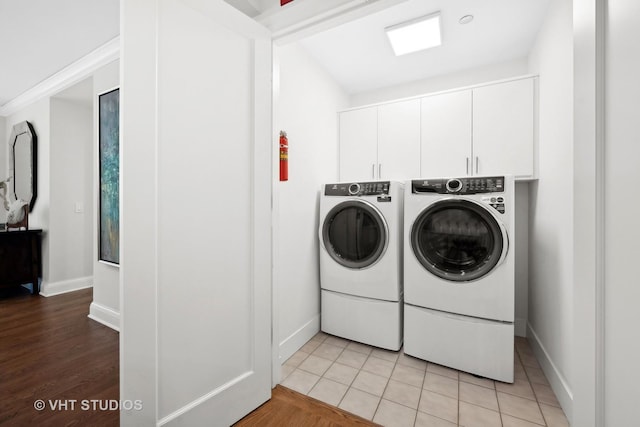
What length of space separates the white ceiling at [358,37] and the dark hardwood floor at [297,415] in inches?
85.8

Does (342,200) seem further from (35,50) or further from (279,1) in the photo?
(35,50)

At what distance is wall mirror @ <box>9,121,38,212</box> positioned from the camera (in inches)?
132

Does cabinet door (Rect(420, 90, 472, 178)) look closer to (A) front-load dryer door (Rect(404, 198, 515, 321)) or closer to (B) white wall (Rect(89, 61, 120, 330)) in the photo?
(A) front-load dryer door (Rect(404, 198, 515, 321))

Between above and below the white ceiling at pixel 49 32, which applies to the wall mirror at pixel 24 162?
below

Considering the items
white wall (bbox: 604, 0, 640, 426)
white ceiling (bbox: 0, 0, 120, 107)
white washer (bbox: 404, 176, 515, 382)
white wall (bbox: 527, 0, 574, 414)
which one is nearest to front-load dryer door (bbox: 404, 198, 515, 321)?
white washer (bbox: 404, 176, 515, 382)

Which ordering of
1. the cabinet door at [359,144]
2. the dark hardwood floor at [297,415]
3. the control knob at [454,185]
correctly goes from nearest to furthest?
the dark hardwood floor at [297,415] → the control knob at [454,185] → the cabinet door at [359,144]

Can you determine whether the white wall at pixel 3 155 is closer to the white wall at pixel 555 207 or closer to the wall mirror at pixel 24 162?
the wall mirror at pixel 24 162

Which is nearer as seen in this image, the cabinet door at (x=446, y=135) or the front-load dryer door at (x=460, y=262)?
the front-load dryer door at (x=460, y=262)

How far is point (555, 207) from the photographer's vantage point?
5.54ft

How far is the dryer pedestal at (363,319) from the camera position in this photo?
2061 millimetres

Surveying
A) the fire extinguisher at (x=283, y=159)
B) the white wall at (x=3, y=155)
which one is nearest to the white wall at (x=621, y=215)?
the fire extinguisher at (x=283, y=159)

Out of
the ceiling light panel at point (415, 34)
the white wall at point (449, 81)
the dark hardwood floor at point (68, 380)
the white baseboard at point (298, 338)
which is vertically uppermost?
the ceiling light panel at point (415, 34)

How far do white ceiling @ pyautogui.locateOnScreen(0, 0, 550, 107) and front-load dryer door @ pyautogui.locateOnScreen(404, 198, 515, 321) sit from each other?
132cm

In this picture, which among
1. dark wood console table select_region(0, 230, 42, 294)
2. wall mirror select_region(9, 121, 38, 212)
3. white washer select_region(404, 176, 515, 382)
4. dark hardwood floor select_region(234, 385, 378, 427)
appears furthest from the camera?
wall mirror select_region(9, 121, 38, 212)
